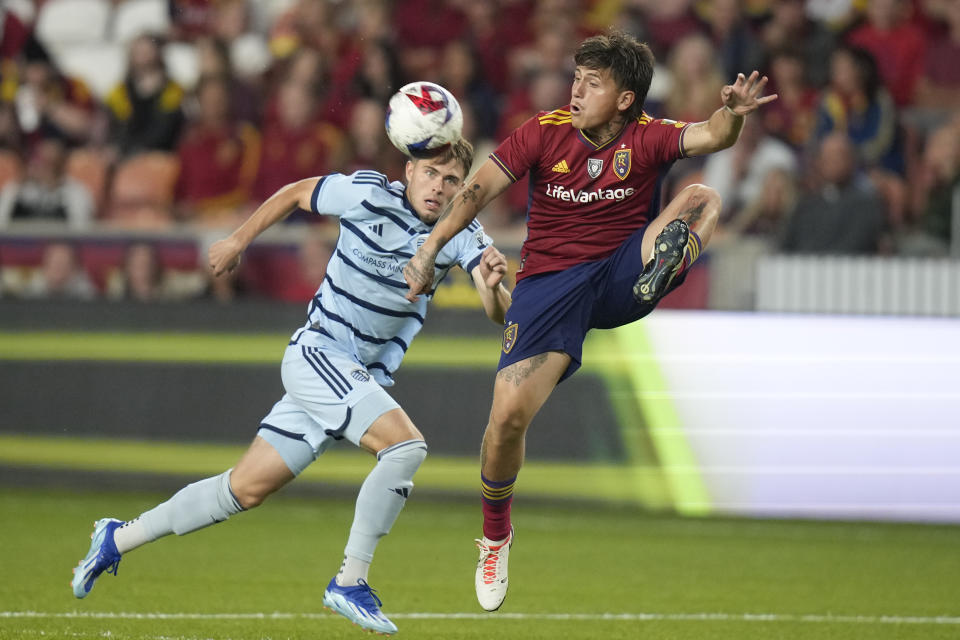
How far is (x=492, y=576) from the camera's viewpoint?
6254mm

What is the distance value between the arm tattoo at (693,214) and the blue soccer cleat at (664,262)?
187mm

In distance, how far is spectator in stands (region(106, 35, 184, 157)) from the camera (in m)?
13.8

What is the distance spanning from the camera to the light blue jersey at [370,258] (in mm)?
6004

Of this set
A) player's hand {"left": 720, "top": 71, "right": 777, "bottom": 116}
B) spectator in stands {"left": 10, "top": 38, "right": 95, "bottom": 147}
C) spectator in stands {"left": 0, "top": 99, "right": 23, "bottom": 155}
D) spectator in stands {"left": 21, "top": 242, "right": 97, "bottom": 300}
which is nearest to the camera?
player's hand {"left": 720, "top": 71, "right": 777, "bottom": 116}

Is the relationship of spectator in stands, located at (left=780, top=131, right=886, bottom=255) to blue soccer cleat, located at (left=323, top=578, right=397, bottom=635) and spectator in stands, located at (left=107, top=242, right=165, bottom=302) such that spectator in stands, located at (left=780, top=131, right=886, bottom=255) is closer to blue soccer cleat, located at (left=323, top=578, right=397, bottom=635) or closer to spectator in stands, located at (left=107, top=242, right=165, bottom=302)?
spectator in stands, located at (left=107, top=242, right=165, bottom=302)

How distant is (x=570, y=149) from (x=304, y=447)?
1.64 meters

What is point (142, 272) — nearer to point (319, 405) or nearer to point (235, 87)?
point (235, 87)

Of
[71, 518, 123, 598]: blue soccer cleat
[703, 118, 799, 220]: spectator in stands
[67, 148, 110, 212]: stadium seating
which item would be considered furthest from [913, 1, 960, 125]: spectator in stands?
[71, 518, 123, 598]: blue soccer cleat

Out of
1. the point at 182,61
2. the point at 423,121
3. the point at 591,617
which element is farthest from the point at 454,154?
the point at 182,61

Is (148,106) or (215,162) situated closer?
(215,162)

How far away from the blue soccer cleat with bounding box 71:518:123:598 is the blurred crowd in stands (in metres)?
5.11

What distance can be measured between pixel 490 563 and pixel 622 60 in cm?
223

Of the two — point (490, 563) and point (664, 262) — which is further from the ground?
point (664, 262)

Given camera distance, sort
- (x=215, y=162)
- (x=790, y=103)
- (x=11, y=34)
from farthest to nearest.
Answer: (x=11, y=34)
(x=215, y=162)
(x=790, y=103)
